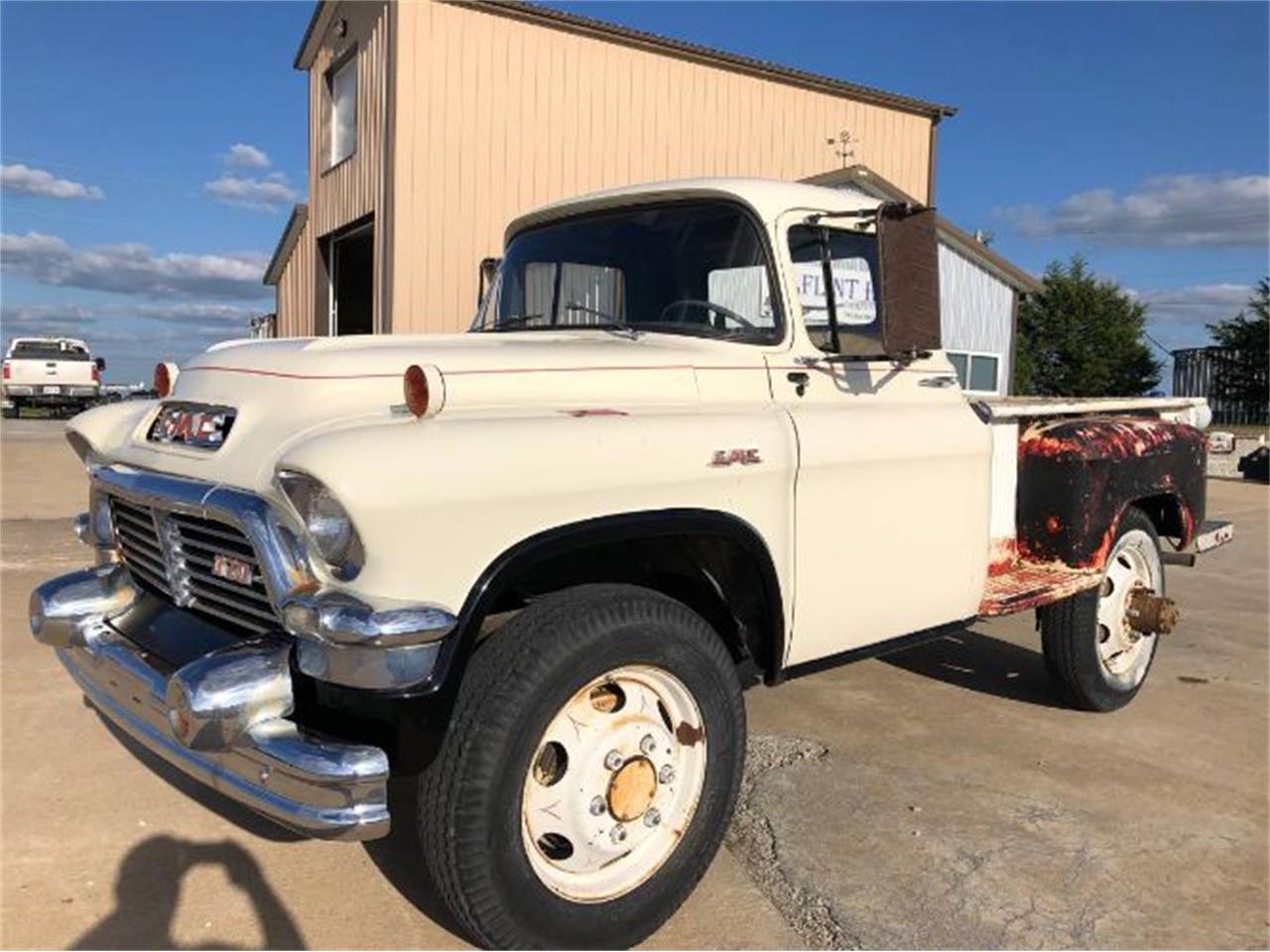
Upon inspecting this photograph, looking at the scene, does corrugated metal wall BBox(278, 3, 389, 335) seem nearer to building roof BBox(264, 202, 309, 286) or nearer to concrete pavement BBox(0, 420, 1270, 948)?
building roof BBox(264, 202, 309, 286)

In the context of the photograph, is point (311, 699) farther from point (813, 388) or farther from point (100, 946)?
point (813, 388)

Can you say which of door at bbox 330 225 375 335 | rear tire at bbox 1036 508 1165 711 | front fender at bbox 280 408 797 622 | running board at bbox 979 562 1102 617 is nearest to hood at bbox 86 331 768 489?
front fender at bbox 280 408 797 622

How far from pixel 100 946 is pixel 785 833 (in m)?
2.03

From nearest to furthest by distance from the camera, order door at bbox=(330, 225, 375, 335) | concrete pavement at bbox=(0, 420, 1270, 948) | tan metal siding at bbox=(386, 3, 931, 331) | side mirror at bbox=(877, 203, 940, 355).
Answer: concrete pavement at bbox=(0, 420, 1270, 948), side mirror at bbox=(877, 203, 940, 355), tan metal siding at bbox=(386, 3, 931, 331), door at bbox=(330, 225, 375, 335)

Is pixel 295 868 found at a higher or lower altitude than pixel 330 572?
lower

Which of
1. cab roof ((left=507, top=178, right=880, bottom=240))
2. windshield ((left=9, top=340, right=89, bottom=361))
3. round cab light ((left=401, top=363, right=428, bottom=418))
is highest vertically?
windshield ((left=9, top=340, right=89, bottom=361))

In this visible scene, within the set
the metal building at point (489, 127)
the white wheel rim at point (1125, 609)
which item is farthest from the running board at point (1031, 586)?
the metal building at point (489, 127)

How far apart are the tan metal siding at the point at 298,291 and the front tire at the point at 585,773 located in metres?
14.1

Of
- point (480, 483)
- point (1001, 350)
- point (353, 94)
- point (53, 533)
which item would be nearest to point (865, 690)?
point (480, 483)

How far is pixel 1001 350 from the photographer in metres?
17.8

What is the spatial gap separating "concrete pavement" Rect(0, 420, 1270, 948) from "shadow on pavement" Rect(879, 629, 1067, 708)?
0.15 feet

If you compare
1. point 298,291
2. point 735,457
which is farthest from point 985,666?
point 298,291

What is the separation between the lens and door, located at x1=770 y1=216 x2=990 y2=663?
336 centimetres

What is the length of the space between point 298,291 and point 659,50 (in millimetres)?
7652
